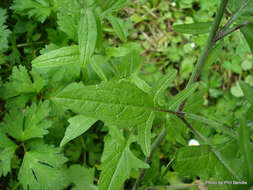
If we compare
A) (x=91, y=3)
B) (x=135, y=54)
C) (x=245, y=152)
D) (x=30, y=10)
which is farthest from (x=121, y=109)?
(x=30, y=10)

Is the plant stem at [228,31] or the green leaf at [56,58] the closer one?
the plant stem at [228,31]

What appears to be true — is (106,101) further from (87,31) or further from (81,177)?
(81,177)

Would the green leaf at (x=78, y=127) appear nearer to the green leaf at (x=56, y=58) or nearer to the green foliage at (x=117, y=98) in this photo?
the green foliage at (x=117, y=98)

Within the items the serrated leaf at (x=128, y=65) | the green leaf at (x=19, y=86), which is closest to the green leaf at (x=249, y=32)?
the serrated leaf at (x=128, y=65)

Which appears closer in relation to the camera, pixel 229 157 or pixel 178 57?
pixel 229 157

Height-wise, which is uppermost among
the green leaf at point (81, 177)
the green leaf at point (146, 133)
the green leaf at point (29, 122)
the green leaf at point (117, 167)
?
the green leaf at point (146, 133)

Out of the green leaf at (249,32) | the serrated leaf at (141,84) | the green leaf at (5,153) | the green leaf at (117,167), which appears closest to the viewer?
the green leaf at (249,32)

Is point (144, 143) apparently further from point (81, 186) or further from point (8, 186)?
point (8, 186)
